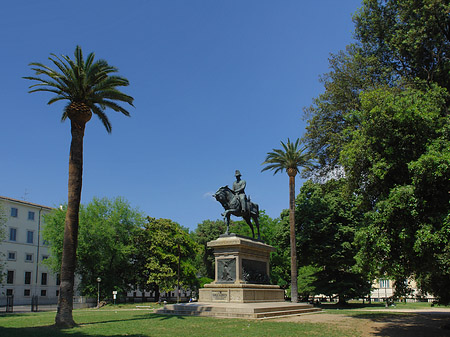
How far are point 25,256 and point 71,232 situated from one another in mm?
48913

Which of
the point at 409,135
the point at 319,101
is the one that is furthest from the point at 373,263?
the point at 319,101

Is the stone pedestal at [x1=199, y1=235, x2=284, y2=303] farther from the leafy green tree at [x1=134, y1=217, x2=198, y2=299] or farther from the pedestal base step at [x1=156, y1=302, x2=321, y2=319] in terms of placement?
the leafy green tree at [x1=134, y1=217, x2=198, y2=299]

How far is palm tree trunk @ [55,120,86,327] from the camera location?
1680 cm

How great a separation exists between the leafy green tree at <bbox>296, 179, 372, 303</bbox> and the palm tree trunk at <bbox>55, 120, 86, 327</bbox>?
25.0 m

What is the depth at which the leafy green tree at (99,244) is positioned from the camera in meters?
46.3

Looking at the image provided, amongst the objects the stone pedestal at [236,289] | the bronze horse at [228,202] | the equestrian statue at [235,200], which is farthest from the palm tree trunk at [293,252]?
the bronze horse at [228,202]

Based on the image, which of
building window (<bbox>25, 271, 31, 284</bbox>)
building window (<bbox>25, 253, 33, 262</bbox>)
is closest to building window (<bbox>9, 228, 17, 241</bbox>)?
building window (<bbox>25, 253, 33, 262</bbox>)

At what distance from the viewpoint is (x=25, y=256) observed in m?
59.8

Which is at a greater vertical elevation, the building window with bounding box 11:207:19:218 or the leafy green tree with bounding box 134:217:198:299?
the building window with bounding box 11:207:19:218

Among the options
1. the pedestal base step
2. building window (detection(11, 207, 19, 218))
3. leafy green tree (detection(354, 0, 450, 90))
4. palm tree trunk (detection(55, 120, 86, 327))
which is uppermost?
leafy green tree (detection(354, 0, 450, 90))

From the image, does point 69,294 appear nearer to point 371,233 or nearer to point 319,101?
point 371,233

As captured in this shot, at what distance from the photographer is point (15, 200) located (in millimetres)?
59188

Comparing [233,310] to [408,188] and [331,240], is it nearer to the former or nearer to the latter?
[408,188]

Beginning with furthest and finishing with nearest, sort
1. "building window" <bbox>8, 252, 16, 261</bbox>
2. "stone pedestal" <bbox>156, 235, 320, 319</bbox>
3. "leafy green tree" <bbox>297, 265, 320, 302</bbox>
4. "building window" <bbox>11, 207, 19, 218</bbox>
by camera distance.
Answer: "building window" <bbox>11, 207, 19, 218</bbox>, "building window" <bbox>8, 252, 16, 261</bbox>, "leafy green tree" <bbox>297, 265, 320, 302</bbox>, "stone pedestal" <bbox>156, 235, 320, 319</bbox>
